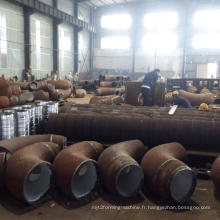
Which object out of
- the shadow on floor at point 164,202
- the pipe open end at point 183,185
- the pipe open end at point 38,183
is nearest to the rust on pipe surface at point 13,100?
the pipe open end at point 38,183

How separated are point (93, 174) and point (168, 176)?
0.73 m

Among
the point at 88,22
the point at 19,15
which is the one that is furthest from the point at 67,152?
the point at 88,22

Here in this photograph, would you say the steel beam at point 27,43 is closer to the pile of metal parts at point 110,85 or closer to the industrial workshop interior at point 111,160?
the pile of metal parts at point 110,85

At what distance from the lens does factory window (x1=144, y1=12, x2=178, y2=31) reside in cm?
2112

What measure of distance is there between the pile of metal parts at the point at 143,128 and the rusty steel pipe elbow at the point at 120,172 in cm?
64

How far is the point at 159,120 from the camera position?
10.9 feet

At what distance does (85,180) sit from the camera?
8.53ft

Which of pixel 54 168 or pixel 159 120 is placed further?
pixel 159 120

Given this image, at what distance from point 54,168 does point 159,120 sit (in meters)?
1.48

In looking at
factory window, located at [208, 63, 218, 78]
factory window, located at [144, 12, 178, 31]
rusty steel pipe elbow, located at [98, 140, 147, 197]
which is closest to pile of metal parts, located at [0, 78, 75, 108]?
rusty steel pipe elbow, located at [98, 140, 147, 197]

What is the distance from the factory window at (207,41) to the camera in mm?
20306

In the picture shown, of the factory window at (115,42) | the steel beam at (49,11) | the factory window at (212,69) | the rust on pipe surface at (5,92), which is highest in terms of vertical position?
the steel beam at (49,11)

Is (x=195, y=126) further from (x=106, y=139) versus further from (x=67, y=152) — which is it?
(x=67, y=152)

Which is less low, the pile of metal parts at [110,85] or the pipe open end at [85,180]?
the pile of metal parts at [110,85]
